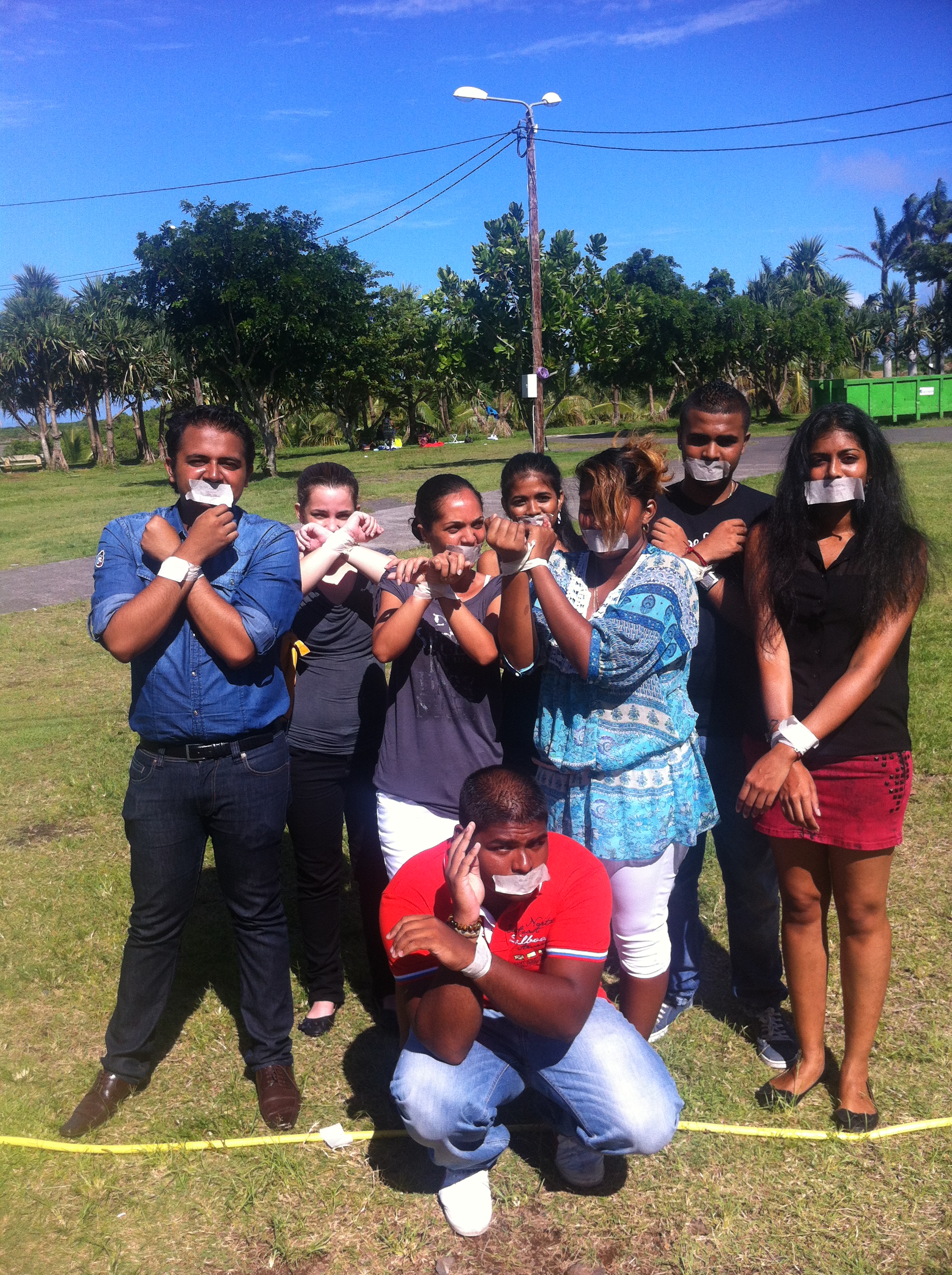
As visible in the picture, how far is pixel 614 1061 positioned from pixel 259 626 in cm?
152

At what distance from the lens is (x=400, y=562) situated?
10.1 ft

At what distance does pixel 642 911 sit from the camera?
115 inches

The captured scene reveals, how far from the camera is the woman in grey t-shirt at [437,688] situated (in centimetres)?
302

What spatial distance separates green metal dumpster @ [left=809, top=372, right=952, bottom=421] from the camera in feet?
103

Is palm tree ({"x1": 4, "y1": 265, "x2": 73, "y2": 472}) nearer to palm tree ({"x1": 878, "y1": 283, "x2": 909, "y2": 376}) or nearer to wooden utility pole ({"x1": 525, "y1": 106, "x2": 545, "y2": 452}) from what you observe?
wooden utility pole ({"x1": 525, "y1": 106, "x2": 545, "y2": 452})

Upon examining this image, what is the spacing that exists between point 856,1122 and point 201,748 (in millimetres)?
2194

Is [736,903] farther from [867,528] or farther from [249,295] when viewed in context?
[249,295]

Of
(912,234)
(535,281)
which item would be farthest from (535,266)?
(912,234)

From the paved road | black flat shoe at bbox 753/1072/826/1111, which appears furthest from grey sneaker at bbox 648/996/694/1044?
the paved road

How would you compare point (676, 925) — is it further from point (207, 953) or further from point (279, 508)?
point (279, 508)

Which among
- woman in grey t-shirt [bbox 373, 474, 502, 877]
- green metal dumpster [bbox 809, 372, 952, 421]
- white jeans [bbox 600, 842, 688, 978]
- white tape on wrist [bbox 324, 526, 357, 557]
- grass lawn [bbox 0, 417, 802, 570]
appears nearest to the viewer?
white jeans [bbox 600, 842, 688, 978]

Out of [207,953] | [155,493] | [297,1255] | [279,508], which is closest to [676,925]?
[297,1255]

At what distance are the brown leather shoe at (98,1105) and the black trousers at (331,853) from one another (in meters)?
0.76

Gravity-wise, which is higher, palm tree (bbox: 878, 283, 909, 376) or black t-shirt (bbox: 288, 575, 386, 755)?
palm tree (bbox: 878, 283, 909, 376)
